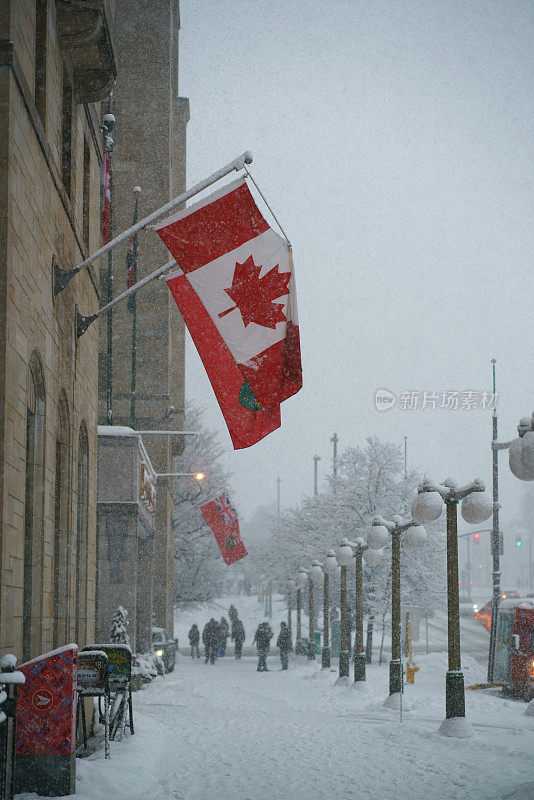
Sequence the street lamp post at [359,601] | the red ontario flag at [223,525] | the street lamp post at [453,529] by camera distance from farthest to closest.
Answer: the red ontario flag at [223,525]
the street lamp post at [359,601]
the street lamp post at [453,529]

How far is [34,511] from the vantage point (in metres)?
11.2

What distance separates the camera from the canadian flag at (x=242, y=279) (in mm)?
10734

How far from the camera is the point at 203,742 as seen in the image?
47.0 feet

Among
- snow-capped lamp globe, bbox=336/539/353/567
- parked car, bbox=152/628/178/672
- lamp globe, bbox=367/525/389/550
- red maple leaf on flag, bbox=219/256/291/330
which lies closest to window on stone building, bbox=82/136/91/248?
red maple leaf on flag, bbox=219/256/291/330

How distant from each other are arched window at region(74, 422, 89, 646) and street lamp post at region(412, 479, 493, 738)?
16.2 feet

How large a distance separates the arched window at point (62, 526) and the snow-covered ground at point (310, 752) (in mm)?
1650

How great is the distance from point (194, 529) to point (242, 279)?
43463 mm

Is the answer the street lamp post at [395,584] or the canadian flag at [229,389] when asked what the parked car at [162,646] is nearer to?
the street lamp post at [395,584]

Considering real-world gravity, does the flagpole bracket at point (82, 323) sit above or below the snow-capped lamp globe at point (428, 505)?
above

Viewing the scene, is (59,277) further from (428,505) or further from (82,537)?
(428,505)

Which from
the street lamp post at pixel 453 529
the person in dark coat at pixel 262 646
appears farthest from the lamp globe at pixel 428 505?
the person in dark coat at pixel 262 646

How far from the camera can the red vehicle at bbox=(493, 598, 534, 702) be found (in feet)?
85.7

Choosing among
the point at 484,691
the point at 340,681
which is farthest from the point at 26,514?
the point at 484,691

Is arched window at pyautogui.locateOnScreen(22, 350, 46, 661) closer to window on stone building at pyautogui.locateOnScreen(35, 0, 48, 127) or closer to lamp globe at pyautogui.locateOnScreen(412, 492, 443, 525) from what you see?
window on stone building at pyautogui.locateOnScreen(35, 0, 48, 127)
